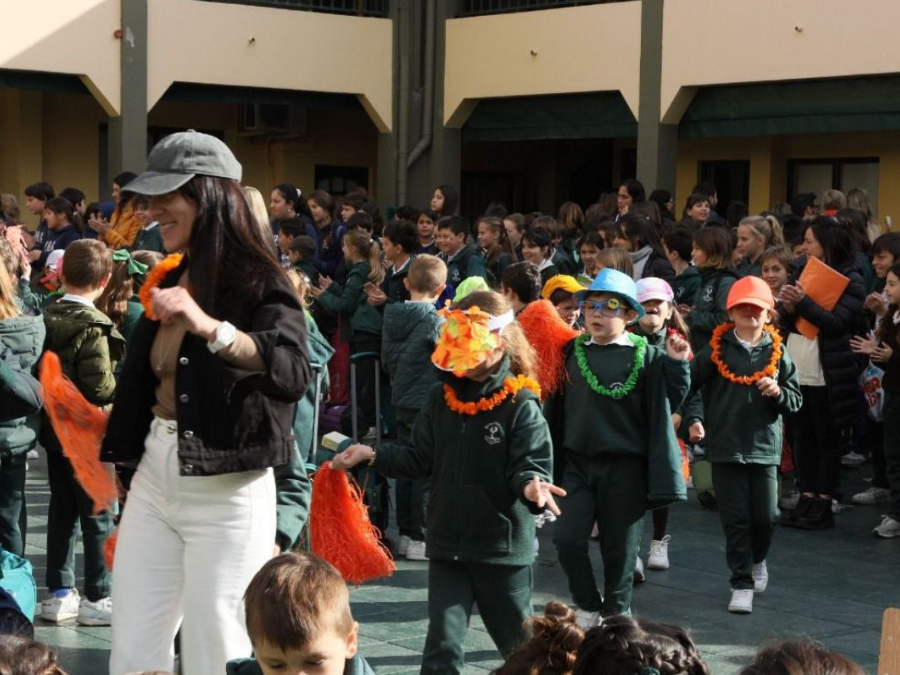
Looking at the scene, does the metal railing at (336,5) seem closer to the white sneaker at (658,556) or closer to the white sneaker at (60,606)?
the white sneaker at (658,556)

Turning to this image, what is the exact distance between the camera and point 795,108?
17.3 metres

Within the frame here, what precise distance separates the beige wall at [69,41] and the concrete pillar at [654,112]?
21.2ft

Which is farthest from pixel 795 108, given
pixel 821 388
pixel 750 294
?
pixel 750 294

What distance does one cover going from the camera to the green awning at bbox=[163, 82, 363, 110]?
66.5 ft

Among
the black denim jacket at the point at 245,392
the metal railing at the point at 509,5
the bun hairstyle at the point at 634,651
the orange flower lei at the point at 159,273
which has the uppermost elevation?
the metal railing at the point at 509,5

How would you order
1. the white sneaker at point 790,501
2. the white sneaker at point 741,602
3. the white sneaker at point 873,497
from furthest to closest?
the white sneaker at point 873,497 < the white sneaker at point 790,501 < the white sneaker at point 741,602

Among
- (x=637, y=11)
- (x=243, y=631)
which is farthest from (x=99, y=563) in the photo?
(x=637, y=11)

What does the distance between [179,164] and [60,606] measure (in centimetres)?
374

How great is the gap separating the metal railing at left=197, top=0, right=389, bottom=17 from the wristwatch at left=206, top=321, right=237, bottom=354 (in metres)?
17.3

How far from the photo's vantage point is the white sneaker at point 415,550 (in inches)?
342

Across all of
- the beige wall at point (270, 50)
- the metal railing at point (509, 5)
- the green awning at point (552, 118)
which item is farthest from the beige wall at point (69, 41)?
the green awning at point (552, 118)

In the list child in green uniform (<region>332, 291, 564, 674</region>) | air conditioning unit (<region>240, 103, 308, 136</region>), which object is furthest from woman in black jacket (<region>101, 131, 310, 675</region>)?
air conditioning unit (<region>240, 103, 308, 136</region>)

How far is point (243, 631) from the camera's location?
423cm

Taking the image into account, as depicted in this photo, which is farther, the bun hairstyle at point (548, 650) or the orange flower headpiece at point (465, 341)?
the orange flower headpiece at point (465, 341)
